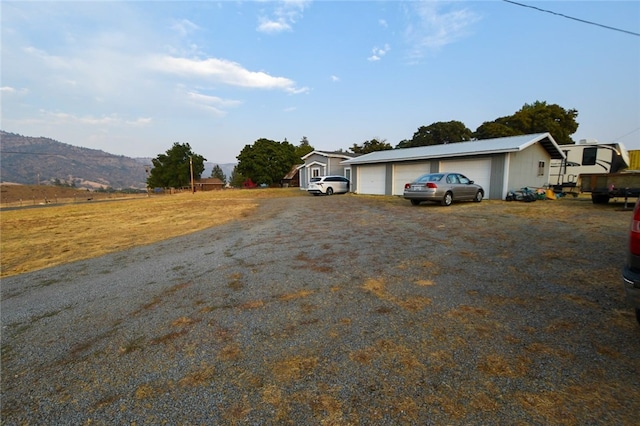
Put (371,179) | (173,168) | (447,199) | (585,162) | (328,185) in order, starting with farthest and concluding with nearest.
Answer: (173,168), (328,185), (371,179), (585,162), (447,199)

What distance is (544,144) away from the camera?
55.6ft

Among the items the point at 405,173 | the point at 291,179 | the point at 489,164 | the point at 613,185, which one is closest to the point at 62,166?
the point at 291,179

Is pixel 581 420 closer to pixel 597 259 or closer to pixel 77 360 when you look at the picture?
pixel 77 360

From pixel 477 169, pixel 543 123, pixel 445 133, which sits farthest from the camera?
pixel 445 133

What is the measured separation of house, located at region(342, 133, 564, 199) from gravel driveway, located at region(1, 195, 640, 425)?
33.0ft

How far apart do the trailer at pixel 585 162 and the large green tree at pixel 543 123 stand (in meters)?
18.5

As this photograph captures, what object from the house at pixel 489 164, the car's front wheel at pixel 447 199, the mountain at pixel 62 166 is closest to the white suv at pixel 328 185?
the house at pixel 489 164

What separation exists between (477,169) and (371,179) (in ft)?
25.7

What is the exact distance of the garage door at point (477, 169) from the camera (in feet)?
49.9

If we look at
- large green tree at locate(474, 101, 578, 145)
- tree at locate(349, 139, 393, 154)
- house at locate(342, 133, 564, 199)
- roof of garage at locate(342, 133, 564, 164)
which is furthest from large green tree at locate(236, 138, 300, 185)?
large green tree at locate(474, 101, 578, 145)

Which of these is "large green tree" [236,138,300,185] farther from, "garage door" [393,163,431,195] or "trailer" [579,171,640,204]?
"trailer" [579,171,640,204]

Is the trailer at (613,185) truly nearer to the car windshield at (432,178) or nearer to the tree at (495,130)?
the car windshield at (432,178)

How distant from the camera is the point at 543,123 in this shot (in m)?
35.6

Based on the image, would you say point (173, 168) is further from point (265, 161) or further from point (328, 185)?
point (328, 185)
